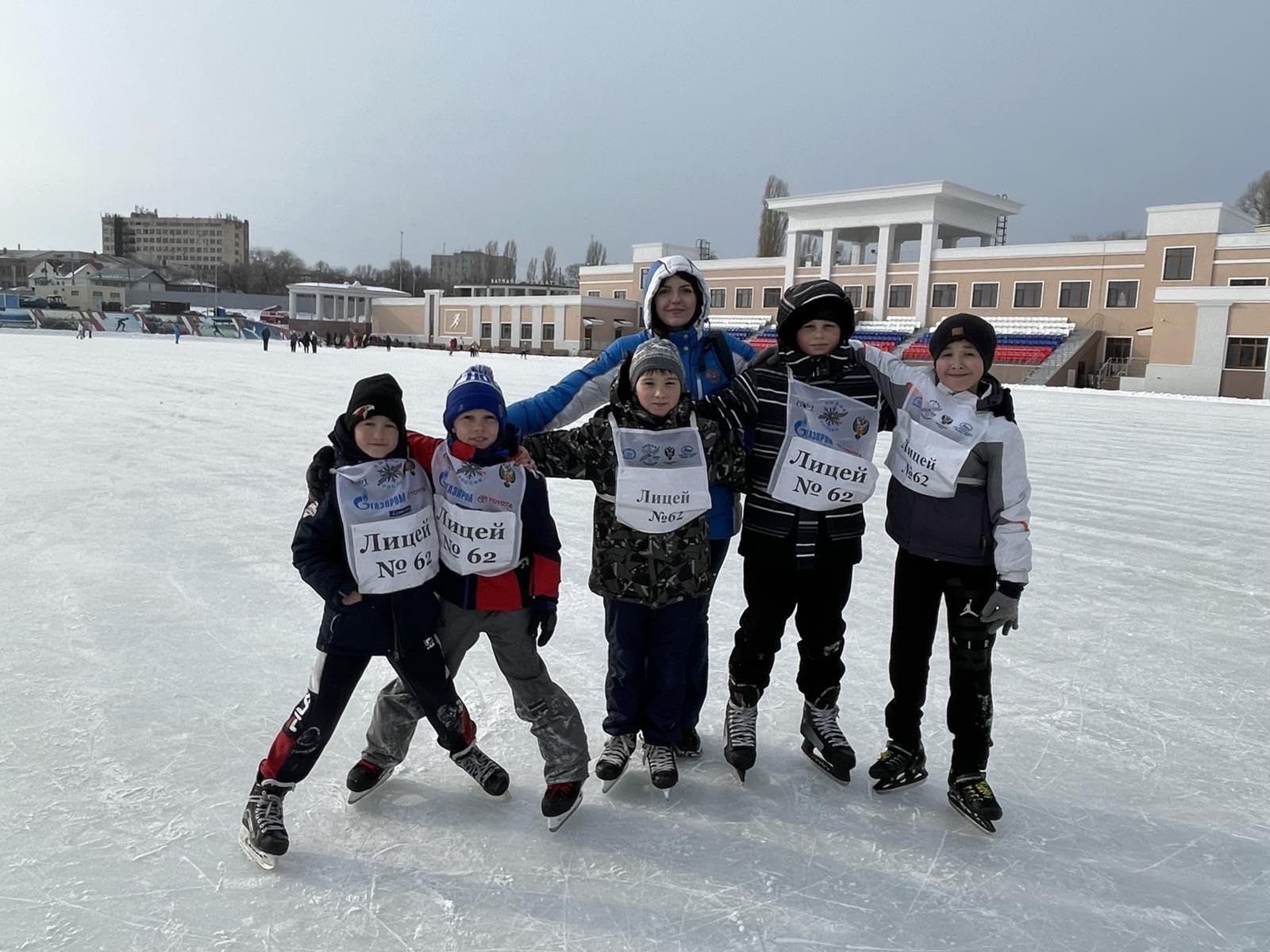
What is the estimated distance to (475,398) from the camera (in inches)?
90.0

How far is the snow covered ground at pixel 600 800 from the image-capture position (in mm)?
1982

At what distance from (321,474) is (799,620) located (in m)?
1.46

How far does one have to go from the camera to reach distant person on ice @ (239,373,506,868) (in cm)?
217

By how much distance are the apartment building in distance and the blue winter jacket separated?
13469cm

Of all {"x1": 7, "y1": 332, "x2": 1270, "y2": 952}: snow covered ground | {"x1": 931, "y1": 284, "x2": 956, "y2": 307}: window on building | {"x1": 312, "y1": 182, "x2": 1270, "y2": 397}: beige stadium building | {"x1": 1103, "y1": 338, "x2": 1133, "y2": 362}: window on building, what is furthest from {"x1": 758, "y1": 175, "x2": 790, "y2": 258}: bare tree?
{"x1": 7, "y1": 332, "x2": 1270, "y2": 952}: snow covered ground

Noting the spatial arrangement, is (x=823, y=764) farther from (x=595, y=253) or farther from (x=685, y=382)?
(x=595, y=253)

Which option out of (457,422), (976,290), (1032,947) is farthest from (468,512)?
(976,290)

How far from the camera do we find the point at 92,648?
3352 millimetres

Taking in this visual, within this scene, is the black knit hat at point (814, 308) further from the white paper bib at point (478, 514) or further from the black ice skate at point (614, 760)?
the black ice skate at point (614, 760)

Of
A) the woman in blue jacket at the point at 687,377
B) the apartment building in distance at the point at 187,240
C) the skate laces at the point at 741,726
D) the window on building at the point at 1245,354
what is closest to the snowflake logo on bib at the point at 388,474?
the woman in blue jacket at the point at 687,377

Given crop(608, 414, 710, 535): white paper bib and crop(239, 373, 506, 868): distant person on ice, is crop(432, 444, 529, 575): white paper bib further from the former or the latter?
crop(608, 414, 710, 535): white paper bib

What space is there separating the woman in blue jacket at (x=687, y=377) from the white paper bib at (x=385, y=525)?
0.49m

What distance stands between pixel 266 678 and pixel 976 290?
40697 mm

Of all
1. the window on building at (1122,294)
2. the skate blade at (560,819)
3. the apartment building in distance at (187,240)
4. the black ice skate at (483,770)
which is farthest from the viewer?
the apartment building in distance at (187,240)
